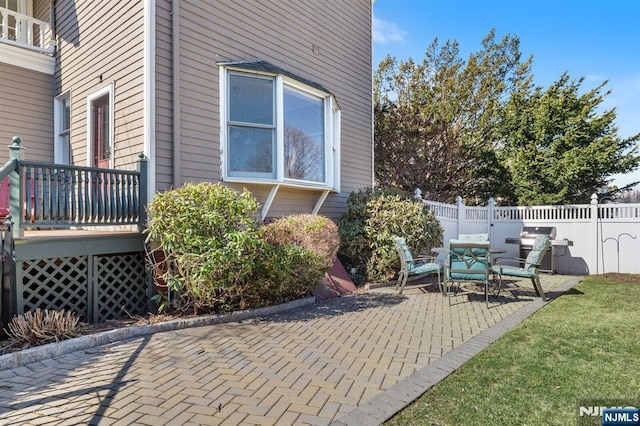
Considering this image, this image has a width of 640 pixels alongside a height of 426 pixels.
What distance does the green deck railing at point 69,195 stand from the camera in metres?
4.30

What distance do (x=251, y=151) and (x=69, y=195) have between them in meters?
2.97

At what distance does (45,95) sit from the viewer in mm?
7934

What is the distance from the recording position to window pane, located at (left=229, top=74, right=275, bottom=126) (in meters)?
6.73

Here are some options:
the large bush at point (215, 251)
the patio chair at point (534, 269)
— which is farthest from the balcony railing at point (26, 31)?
the patio chair at point (534, 269)

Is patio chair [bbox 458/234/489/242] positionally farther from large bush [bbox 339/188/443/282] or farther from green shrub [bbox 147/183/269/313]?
green shrub [bbox 147/183/269/313]

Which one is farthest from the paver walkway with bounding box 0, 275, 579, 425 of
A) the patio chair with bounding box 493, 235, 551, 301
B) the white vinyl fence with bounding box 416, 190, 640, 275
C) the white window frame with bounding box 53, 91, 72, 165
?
the white vinyl fence with bounding box 416, 190, 640, 275

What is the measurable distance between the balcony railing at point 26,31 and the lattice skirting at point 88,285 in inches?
217

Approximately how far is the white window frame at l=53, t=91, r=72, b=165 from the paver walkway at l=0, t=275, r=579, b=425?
5351 mm

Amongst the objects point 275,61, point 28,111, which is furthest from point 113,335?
point 28,111

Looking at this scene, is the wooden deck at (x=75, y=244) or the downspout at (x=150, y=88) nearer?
the wooden deck at (x=75, y=244)

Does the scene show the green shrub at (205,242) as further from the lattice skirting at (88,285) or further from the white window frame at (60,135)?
the white window frame at (60,135)

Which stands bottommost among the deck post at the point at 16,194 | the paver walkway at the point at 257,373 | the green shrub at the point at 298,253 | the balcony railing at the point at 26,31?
the paver walkway at the point at 257,373

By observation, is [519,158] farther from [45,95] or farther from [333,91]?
[45,95]

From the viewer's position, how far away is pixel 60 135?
786cm
